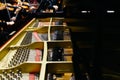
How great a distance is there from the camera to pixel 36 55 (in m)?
2.65

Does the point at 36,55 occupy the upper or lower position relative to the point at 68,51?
upper

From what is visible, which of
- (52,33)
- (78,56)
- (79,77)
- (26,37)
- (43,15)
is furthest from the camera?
(43,15)

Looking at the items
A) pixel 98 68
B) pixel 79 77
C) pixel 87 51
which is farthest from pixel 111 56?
pixel 98 68

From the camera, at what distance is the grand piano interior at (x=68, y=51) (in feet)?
5.26

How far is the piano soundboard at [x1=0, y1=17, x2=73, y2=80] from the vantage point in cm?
204

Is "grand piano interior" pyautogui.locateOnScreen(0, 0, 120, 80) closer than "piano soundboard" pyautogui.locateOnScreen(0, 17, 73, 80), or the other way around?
"grand piano interior" pyautogui.locateOnScreen(0, 0, 120, 80)

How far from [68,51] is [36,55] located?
799mm

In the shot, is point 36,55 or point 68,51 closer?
point 36,55

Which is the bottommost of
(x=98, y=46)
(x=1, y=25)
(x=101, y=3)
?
(x=1, y=25)

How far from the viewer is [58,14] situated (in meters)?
4.89

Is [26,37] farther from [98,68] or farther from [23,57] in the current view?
[98,68]

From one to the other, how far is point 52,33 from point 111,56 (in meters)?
1.23

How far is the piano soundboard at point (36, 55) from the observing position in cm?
204

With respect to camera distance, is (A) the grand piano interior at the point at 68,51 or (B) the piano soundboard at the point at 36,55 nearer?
(A) the grand piano interior at the point at 68,51
